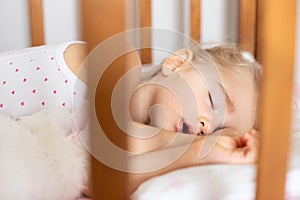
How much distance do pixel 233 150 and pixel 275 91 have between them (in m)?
0.24

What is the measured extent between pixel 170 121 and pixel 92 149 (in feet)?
1.01

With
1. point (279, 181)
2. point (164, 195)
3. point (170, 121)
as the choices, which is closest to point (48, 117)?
point (170, 121)

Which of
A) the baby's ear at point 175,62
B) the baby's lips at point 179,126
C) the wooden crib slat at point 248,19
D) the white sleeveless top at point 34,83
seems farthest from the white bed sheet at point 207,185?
the wooden crib slat at point 248,19

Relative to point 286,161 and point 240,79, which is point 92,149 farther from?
point 240,79

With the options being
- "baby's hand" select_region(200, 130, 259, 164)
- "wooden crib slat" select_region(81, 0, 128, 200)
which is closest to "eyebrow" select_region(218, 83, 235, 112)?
"baby's hand" select_region(200, 130, 259, 164)

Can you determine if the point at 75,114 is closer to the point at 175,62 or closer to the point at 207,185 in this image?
the point at 175,62

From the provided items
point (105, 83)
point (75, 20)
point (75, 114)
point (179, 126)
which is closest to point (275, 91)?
point (105, 83)

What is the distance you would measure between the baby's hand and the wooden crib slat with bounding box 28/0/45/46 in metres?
0.69

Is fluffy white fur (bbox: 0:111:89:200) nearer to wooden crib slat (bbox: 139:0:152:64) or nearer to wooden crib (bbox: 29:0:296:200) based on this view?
wooden crib (bbox: 29:0:296:200)

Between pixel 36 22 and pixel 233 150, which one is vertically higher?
pixel 36 22

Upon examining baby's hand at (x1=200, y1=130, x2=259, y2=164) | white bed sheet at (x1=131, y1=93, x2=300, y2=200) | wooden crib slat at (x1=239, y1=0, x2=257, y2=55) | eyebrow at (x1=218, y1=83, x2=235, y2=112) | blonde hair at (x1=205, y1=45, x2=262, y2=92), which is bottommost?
white bed sheet at (x1=131, y1=93, x2=300, y2=200)

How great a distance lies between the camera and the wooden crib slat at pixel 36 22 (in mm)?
1269

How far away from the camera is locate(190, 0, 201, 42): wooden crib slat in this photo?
4.39ft

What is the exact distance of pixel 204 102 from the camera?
2.76ft
